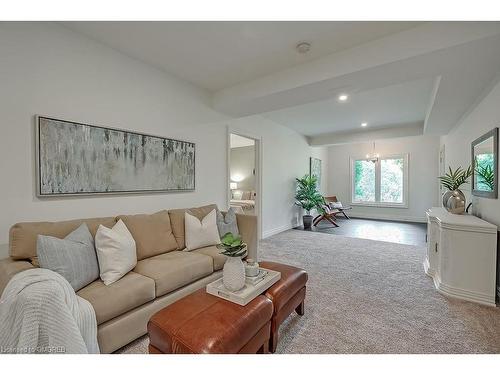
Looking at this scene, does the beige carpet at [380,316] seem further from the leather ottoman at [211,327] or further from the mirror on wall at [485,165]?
the mirror on wall at [485,165]

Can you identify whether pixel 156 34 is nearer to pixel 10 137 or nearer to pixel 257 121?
pixel 10 137

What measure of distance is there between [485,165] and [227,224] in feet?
10.2

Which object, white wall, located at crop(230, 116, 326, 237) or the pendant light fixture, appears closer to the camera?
white wall, located at crop(230, 116, 326, 237)

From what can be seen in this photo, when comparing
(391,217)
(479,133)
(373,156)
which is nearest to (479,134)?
(479,133)

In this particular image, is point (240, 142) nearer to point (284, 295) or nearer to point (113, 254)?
point (113, 254)

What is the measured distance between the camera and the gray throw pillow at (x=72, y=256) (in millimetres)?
1505

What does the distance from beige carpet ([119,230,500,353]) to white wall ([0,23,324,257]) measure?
1.37m

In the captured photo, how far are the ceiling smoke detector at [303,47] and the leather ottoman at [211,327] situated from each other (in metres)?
2.29

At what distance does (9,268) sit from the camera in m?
1.48

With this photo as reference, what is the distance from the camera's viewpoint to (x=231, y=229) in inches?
113

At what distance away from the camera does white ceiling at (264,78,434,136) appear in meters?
3.54

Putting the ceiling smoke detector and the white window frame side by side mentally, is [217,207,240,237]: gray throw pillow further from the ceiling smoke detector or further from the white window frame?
the white window frame

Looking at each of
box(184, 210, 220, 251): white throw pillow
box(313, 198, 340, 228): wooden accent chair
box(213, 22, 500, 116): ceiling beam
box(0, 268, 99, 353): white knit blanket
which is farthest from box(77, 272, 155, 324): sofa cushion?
box(313, 198, 340, 228): wooden accent chair

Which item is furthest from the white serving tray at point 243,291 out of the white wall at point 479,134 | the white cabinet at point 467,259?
the white wall at point 479,134
